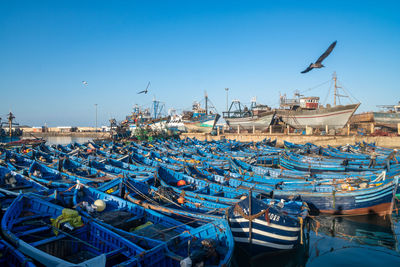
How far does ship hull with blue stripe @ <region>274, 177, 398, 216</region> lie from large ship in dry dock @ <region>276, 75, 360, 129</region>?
1494 inches

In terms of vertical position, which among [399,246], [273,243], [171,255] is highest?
[171,255]

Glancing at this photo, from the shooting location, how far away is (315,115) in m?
51.5

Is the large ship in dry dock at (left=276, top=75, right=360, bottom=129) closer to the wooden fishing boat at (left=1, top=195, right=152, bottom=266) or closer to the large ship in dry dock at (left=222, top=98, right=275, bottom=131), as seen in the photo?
the large ship in dry dock at (left=222, top=98, right=275, bottom=131)

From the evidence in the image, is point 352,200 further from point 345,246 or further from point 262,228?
point 262,228

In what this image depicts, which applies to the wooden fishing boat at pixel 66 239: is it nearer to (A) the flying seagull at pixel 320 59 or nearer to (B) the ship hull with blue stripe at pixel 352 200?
(B) the ship hull with blue stripe at pixel 352 200

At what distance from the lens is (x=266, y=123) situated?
56625 mm

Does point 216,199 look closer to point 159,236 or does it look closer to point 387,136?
point 159,236

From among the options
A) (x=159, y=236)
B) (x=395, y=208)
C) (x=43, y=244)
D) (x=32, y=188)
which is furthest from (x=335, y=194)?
(x=32, y=188)

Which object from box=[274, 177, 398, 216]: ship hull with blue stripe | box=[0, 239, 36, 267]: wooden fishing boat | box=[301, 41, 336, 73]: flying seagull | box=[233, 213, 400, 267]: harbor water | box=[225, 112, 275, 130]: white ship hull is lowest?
box=[233, 213, 400, 267]: harbor water

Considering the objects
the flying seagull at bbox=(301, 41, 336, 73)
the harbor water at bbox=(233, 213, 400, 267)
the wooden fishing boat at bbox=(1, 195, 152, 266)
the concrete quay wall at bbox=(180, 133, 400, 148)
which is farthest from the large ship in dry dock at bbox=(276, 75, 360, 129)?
the wooden fishing boat at bbox=(1, 195, 152, 266)

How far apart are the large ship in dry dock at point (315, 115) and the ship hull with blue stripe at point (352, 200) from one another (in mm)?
37953

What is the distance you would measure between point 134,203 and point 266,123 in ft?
161

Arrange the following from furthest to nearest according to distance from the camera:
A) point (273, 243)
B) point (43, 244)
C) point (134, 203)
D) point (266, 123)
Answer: point (266, 123) < point (134, 203) < point (273, 243) < point (43, 244)

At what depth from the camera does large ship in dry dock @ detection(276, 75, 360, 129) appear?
158 ft
